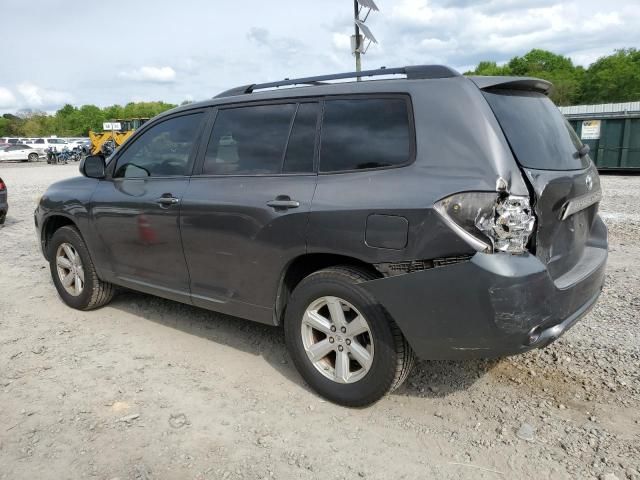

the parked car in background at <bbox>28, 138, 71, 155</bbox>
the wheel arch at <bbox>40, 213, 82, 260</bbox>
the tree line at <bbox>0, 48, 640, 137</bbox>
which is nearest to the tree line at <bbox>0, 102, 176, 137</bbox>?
the tree line at <bbox>0, 48, 640, 137</bbox>

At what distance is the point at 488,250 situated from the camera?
2574 mm

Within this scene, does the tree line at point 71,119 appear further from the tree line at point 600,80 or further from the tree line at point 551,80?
the tree line at point 600,80

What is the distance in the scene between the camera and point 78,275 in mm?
4953

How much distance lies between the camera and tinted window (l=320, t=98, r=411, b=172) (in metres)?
2.96

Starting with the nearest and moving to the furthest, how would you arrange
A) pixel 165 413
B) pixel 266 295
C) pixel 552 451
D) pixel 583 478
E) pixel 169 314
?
pixel 583 478 → pixel 552 451 → pixel 165 413 → pixel 266 295 → pixel 169 314

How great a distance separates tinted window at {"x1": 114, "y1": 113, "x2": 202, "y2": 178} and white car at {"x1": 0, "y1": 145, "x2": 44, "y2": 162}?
38911mm

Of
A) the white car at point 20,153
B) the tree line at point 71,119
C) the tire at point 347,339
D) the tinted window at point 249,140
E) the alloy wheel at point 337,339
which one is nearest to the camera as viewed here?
the tire at point 347,339

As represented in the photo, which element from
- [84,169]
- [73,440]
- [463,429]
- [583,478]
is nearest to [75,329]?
[84,169]

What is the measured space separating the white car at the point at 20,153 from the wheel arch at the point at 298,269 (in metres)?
40.6

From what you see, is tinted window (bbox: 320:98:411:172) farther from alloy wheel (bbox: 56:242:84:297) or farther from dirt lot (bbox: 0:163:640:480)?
alloy wheel (bbox: 56:242:84:297)

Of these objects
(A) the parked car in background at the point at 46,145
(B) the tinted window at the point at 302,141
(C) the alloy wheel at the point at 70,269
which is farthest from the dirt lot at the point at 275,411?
(A) the parked car in background at the point at 46,145

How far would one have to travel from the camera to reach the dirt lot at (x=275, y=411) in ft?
8.88

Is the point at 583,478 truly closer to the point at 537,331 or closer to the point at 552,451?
the point at 552,451

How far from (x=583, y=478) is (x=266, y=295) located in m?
2.02
